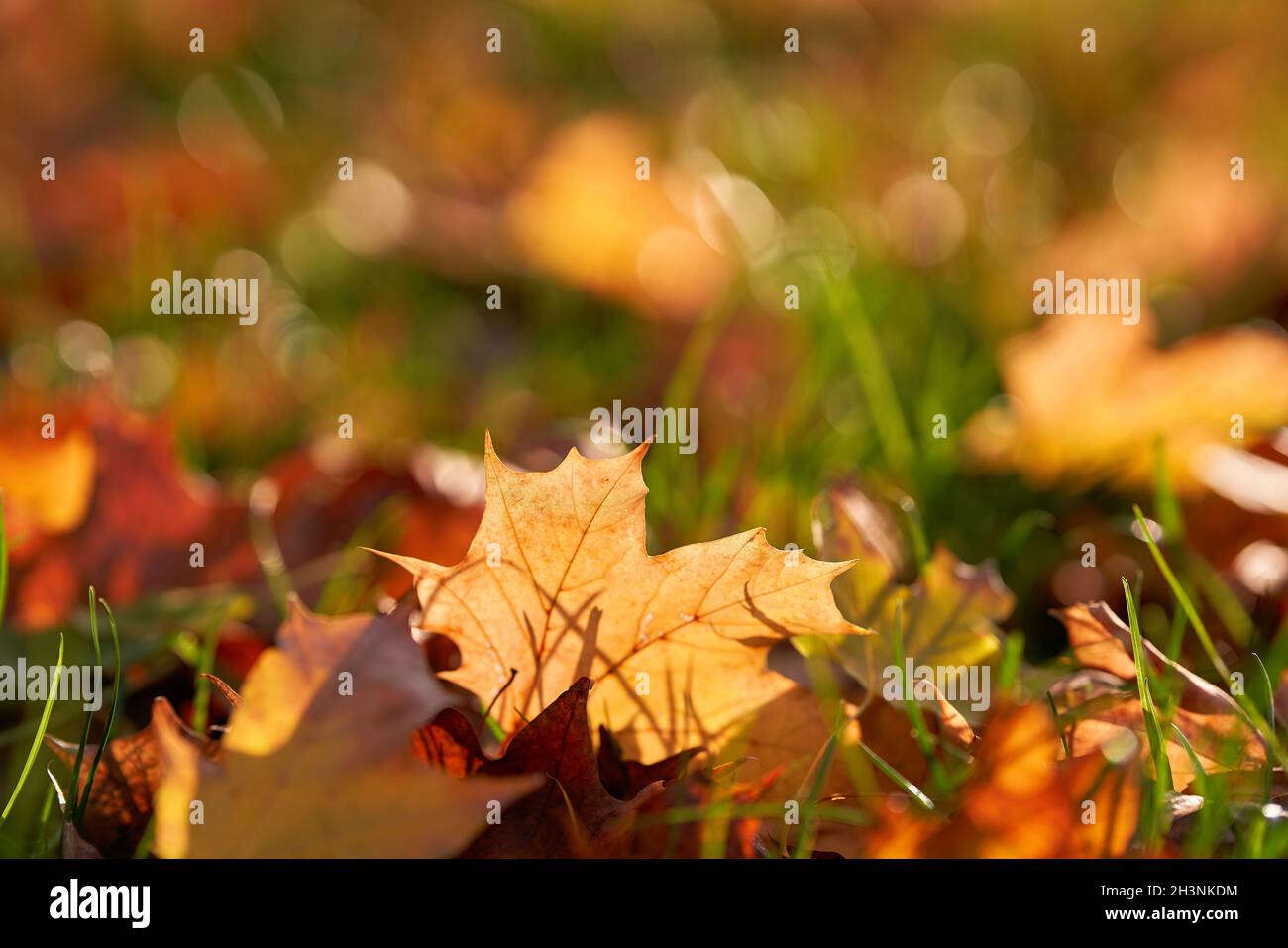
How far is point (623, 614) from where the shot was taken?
0.88 m

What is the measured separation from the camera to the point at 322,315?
7.66 feet

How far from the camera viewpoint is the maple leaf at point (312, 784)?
2.46ft

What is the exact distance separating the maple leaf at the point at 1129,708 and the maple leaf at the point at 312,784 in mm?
470

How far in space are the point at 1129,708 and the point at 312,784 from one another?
0.60 meters

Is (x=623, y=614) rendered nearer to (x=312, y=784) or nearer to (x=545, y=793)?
(x=545, y=793)

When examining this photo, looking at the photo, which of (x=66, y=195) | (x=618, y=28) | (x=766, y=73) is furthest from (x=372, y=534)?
(x=618, y=28)

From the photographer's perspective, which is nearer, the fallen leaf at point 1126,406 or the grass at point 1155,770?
the grass at point 1155,770

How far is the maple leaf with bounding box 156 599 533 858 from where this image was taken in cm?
75

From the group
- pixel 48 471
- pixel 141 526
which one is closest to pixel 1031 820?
pixel 141 526

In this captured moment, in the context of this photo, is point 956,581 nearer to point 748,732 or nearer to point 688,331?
point 748,732

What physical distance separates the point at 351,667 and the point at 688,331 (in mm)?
1526

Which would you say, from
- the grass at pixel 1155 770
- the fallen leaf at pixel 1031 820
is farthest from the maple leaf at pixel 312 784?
the grass at pixel 1155 770

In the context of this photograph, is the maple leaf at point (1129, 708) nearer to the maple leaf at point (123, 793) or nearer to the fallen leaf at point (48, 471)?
the maple leaf at point (123, 793)

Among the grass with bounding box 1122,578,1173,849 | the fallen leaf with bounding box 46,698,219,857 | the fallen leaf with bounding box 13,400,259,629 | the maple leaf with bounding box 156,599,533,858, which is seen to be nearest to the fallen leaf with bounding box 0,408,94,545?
the fallen leaf with bounding box 13,400,259,629
